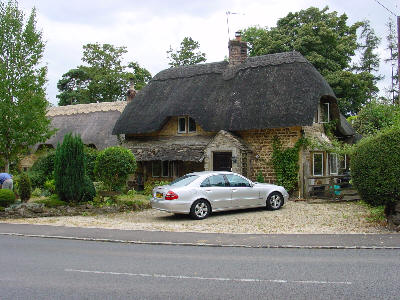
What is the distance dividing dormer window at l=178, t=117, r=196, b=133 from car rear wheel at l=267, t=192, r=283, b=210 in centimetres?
963

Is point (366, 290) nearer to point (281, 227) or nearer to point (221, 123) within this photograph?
point (281, 227)

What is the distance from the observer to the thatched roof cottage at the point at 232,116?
70.3 ft

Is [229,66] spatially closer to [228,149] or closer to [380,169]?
[228,149]

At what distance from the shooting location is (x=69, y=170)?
16844mm

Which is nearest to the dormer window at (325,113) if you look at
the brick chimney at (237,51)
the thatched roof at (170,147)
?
the brick chimney at (237,51)

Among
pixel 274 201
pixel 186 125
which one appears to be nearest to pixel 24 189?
pixel 274 201

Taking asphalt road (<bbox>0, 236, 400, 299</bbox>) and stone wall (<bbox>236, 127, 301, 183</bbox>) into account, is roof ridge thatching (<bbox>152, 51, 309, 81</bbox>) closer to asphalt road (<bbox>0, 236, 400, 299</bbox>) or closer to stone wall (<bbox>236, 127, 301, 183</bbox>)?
stone wall (<bbox>236, 127, 301, 183</bbox>)

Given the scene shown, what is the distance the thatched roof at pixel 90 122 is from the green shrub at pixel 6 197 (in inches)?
632

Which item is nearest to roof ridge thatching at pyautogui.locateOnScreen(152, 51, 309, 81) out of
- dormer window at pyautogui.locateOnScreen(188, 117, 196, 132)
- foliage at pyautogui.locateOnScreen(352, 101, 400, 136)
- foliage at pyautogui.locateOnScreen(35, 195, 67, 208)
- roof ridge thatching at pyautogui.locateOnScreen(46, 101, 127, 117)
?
dormer window at pyautogui.locateOnScreen(188, 117, 196, 132)

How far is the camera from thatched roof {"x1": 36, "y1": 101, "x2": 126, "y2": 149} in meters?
32.8

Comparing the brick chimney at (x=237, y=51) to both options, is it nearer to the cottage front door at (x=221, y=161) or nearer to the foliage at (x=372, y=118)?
the cottage front door at (x=221, y=161)

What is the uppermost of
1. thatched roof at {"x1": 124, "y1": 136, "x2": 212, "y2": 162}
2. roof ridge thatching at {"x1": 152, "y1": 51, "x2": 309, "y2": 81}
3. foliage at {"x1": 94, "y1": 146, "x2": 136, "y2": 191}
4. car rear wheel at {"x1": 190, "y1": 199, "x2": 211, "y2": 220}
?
roof ridge thatching at {"x1": 152, "y1": 51, "x2": 309, "y2": 81}

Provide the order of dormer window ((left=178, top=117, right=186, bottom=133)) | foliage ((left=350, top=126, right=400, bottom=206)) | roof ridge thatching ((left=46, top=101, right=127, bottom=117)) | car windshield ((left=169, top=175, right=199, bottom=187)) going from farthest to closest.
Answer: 1. roof ridge thatching ((left=46, top=101, right=127, bottom=117))
2. dormer window ((left=178, top=117, right=186, bottom=133))
3. car windshield ((left=169, top=175, right=199, bottom=187))
4. foliage ((left=350, top=126, right=400, bottom=206))

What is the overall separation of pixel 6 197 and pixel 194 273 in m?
11.0
